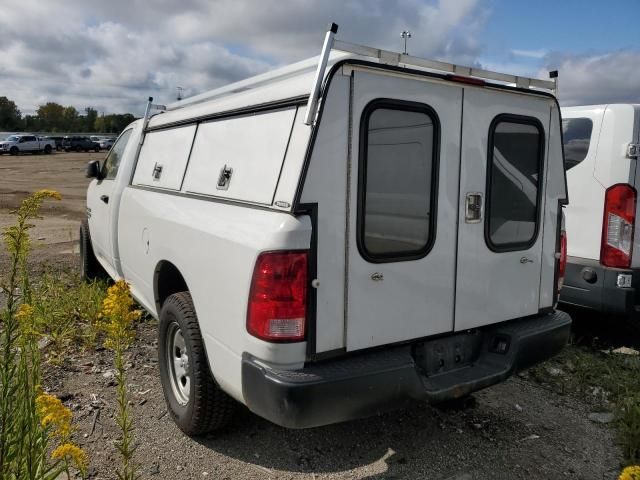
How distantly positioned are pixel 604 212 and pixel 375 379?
122 inches

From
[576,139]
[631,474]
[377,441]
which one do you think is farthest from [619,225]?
[631,474]

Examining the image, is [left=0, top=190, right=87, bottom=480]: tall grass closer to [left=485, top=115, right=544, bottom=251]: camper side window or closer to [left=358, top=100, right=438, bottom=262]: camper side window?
[left=358, top=100, right=438, bottom=262]: camper side window

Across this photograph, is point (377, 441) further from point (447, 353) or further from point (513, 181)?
point (513, 181)

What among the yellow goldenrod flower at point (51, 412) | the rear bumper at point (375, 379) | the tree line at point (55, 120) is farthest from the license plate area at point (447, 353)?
A: the tree line at point (55, 120)

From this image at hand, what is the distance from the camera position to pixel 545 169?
11.8 feet

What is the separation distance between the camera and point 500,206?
3391 millimetres

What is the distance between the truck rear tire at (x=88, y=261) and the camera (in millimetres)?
6512

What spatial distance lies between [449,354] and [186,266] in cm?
162

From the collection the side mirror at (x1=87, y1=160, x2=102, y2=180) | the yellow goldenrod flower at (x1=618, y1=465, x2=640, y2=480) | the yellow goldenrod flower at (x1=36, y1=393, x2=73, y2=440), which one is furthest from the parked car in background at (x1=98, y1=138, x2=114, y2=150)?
the yellow goldenrod flower at (x1=618, y1=465, x2=640, y2=480)

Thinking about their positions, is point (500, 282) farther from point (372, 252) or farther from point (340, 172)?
point (340, 172)

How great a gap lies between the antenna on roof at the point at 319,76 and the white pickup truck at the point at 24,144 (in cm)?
4615

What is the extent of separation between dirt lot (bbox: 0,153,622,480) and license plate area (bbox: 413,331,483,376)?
0.57 metres

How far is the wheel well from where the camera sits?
384 centimetres

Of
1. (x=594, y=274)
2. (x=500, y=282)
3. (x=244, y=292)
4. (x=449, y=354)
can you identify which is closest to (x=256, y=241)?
(x=244, y=292)
